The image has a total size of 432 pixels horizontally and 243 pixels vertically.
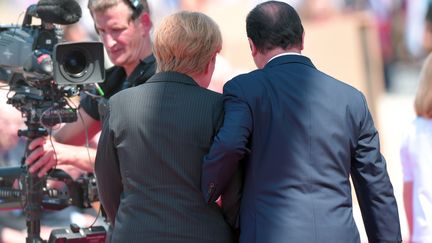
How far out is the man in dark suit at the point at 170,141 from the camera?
3.47 meters

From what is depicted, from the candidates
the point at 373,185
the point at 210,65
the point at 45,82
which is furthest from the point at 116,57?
the point at 373,185

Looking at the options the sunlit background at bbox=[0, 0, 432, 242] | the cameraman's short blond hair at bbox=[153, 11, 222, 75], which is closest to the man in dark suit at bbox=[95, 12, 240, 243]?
the cameraman's short blond hair at bbox=[153, 11, 222, 75]

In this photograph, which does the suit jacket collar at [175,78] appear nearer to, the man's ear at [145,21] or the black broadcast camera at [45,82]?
the black broadcast camera at [45,82]

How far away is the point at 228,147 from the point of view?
336 centimetres

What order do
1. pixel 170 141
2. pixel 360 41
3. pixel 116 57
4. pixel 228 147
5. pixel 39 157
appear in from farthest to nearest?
pixel 360 41 → pixel 116 57 → pixel 39 157 → pixel 170 141 → pixel 228 147

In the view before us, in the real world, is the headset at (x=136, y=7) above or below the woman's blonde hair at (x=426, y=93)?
above

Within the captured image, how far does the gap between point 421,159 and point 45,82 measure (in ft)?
5.90

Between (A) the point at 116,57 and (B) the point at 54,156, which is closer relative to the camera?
(B) the point at 54,156

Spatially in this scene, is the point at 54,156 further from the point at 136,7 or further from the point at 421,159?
the point at 421,159

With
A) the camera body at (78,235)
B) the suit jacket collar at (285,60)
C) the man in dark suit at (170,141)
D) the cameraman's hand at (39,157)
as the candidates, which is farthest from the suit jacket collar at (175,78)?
the cameraman's hand at (39,157)

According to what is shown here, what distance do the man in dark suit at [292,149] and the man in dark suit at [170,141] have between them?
0.26 feet

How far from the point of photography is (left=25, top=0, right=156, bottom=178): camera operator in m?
4.62

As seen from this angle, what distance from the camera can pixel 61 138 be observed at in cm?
507

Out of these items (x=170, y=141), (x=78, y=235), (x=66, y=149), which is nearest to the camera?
(x=170, y=141)
